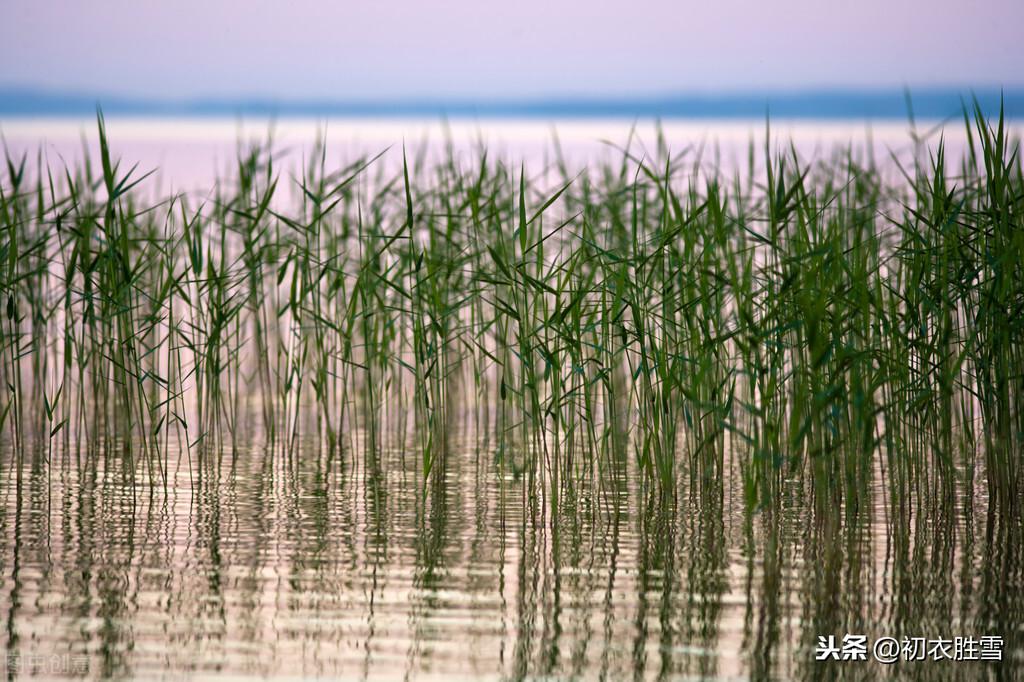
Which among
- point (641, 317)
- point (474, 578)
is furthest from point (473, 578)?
point (641, 317)

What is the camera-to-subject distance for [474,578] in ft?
8.94

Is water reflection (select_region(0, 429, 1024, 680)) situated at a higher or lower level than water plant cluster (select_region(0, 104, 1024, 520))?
lower

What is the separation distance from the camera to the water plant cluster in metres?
3.14

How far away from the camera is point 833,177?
4.84 m

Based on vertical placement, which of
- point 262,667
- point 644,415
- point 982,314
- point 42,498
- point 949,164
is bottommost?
point 262,667

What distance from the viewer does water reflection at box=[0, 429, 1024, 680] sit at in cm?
226

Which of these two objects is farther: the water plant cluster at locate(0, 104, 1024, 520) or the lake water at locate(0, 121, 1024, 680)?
the water plant cluster at locate(0, 104, 1024, 520)

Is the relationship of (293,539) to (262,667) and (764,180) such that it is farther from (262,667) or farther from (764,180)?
(764,180)

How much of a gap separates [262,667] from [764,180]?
3.46 metres

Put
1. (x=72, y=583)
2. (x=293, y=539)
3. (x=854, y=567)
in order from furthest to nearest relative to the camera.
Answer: (x=293, y=539) → (x=854, y=567) → (x=72, y=583)

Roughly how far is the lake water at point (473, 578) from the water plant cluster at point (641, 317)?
4.3 inches

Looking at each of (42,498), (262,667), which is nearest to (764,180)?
(42,498)

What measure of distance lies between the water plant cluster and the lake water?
0.35 feet

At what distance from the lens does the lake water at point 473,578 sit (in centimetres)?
225
